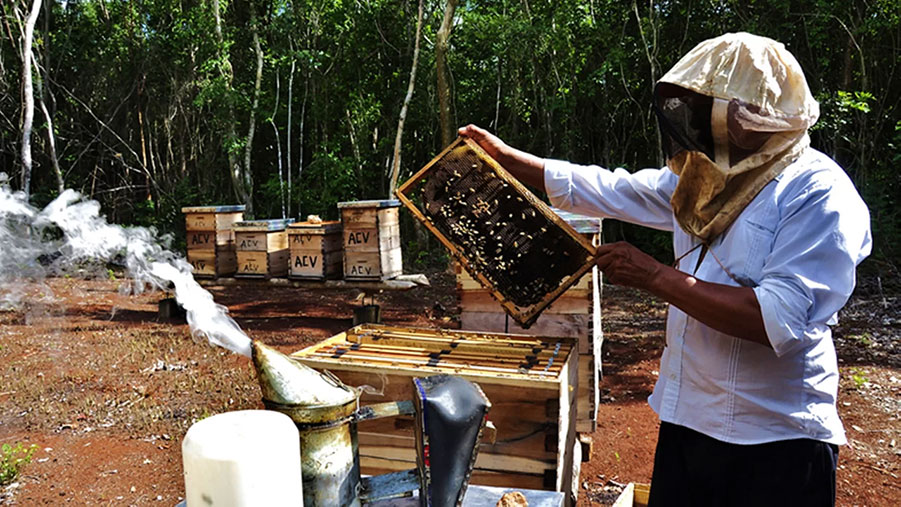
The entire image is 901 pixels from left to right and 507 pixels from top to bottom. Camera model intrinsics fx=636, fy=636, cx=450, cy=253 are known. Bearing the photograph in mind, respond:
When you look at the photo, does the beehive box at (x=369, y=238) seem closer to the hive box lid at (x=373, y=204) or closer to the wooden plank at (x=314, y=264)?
the hive box lid at (x=373, y=204)

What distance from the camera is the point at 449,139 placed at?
1079cm

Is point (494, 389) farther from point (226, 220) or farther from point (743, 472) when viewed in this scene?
point (226, 220)

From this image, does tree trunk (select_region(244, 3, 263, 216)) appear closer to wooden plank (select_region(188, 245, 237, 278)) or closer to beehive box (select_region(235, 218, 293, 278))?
wooden plank (select_region(188, 245, 237, 278))

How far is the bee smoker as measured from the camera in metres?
1.10

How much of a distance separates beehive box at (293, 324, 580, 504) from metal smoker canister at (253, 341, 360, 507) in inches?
44.3

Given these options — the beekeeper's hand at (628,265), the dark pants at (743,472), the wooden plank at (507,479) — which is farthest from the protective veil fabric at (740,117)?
the wooden plank at (507,479)

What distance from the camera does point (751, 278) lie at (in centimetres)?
162

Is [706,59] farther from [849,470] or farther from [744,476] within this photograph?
[849,470]

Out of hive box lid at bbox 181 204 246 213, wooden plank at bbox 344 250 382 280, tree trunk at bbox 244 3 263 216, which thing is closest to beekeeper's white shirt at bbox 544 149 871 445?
wooden plank at bbox 344 250 382 280

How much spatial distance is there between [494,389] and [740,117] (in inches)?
48.1

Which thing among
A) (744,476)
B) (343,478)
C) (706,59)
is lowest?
(744,476)

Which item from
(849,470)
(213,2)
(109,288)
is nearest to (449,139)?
(213,2)

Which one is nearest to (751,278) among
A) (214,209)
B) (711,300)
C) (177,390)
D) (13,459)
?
(711,300)

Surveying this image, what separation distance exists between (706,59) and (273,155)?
48.4ft
